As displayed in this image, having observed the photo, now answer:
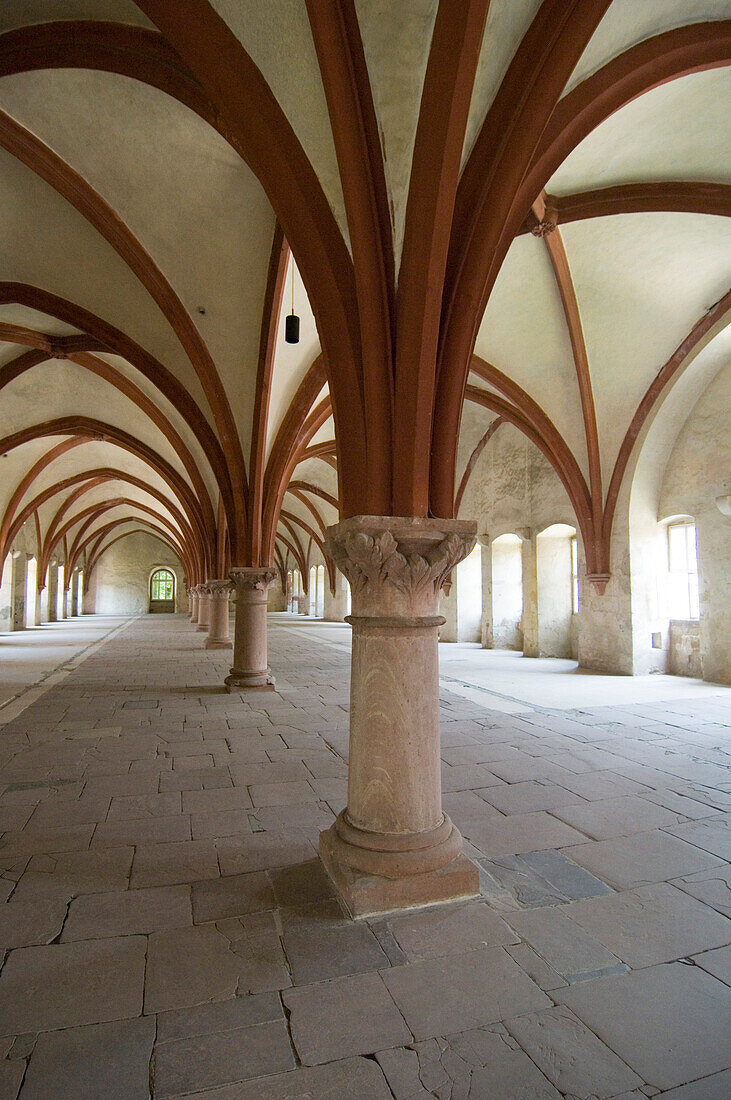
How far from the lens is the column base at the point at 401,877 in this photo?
2691mm

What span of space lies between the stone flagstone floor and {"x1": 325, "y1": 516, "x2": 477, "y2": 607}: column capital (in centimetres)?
144

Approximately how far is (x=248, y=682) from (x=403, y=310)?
630cm

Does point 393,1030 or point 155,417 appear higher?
point 155,417

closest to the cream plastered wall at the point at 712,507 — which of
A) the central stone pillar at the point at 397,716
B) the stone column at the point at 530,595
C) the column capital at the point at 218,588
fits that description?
the stone column at the point at 530,595

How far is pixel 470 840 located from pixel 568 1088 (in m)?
1.74

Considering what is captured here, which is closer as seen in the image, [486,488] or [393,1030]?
[393,1030]

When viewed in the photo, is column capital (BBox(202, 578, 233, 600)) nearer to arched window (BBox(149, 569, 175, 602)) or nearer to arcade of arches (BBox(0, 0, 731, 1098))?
arcade of arches (BBox(0, 0, 731, 1098))

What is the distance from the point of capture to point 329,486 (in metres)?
23.2

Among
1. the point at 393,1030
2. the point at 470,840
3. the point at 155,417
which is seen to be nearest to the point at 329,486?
the point at 155,417

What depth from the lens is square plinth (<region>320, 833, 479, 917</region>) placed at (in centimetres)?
268

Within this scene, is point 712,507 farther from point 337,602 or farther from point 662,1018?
point 337,602

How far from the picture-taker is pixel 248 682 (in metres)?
8.28

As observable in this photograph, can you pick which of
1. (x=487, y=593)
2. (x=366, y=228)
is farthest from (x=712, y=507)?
(x=366, y=228)

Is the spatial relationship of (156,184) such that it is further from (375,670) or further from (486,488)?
(486,488)
